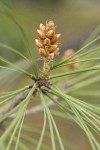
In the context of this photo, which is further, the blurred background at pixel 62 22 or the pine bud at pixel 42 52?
the blurred background at pixel 62 22

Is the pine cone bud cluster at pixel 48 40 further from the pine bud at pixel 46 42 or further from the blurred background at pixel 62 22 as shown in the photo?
the blurred background at pixel 62 22

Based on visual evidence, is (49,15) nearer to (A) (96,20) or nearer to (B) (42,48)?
(A) (96,20)

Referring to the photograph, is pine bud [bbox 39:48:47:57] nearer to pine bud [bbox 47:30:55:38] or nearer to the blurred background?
pine bud [bbox 47:30:55:38]

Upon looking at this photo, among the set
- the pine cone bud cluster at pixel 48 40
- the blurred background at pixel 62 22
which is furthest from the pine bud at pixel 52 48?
the blurred background at pixel 62 22

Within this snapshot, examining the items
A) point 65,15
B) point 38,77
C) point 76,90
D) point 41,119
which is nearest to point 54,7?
point 65,15

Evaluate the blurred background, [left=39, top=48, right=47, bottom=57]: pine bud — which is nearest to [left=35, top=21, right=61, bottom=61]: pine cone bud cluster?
[left=39, top=48, right=47, bottom=57]: pine bud

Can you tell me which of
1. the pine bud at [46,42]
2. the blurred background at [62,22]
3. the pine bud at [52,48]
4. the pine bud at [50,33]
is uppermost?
the blurred background at [62,22]

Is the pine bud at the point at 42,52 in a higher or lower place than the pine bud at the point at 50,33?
lower
